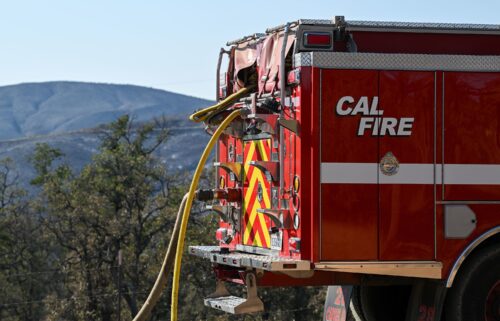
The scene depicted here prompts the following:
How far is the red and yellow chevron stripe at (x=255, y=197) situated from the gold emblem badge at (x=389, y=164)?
1.10 m

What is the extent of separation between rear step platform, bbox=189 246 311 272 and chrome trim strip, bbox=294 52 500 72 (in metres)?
1.59

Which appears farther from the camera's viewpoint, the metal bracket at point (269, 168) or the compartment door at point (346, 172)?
the metal bracket at point (269, 168)

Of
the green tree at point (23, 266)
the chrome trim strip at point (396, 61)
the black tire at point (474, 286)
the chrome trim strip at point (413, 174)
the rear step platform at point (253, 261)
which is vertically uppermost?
the chrome trim strip at point (396, 61)

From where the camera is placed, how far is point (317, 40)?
923 cm

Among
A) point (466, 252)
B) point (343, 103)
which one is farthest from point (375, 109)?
point (466, 252)

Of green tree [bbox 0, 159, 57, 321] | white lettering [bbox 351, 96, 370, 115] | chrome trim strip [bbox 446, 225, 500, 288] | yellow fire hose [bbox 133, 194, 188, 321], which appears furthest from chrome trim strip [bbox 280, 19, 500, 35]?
green tree [bbox 0, 159, 57, 321]

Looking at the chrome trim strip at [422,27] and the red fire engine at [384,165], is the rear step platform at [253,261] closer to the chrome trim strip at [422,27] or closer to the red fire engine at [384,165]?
the red fire engine at [384,165]

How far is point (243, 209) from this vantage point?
10344mm

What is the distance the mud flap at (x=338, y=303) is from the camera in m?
10.7

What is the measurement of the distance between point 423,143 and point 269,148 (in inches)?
54.1

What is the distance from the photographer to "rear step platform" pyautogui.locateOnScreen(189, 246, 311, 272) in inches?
347

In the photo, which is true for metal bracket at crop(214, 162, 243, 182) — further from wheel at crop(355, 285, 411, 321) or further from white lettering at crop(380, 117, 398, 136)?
white lettering at crop(380, 117, 398, 136)

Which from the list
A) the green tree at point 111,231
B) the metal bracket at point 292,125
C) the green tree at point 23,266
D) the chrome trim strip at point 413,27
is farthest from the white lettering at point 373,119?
the green tree at point 23,266

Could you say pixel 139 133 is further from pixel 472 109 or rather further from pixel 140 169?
pixel 472 109
